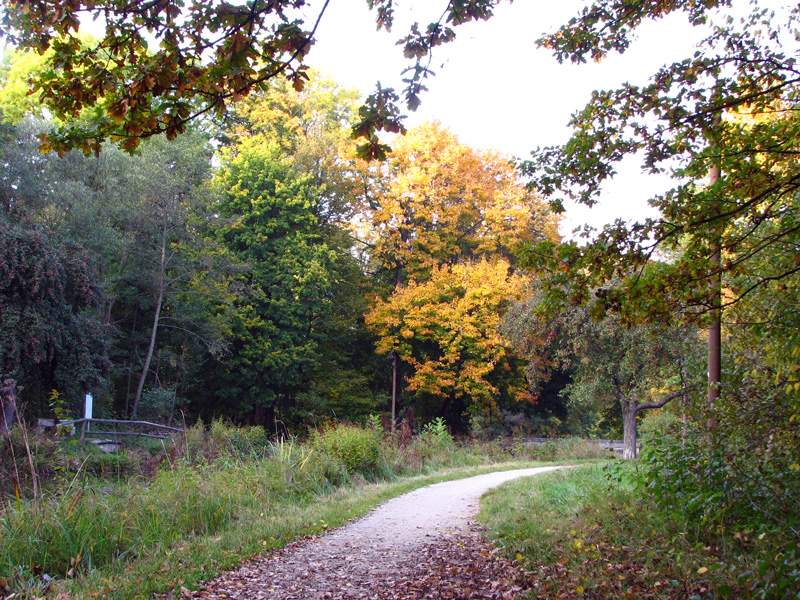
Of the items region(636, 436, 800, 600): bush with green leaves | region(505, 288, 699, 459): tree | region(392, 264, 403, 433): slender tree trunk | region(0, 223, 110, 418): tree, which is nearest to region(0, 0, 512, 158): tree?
region(636, 436, 800, 600): bush with green leaves

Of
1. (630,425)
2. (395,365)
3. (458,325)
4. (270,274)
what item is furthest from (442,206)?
(630,425)

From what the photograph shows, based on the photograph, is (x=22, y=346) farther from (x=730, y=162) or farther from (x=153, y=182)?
(x=730, y=162)

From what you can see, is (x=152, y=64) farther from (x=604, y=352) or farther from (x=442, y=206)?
(x=442, y=206)

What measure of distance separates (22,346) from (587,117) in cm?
1635

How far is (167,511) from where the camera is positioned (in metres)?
7.16

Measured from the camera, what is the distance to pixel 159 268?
2367cm

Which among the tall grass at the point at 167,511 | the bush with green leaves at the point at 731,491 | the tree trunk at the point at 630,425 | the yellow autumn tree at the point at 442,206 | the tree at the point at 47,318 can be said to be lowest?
the tree trunk at the point at 630,425

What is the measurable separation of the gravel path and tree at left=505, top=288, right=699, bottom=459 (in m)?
12.8

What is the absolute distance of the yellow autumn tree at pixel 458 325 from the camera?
24.4 metres

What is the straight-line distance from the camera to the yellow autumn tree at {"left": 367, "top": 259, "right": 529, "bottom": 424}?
80.0 feet

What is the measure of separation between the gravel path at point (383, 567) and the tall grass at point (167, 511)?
18.5 inches

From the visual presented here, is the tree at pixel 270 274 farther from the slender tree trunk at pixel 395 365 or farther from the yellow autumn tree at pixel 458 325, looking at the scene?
the slender tree trunk at pixel 395 365

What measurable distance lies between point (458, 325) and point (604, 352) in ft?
20.3

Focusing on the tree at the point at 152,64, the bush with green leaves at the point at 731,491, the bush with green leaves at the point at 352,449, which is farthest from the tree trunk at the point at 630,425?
the tree at the point at 152,64
